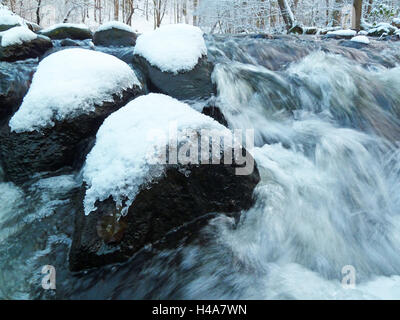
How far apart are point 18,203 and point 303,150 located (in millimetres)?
2706

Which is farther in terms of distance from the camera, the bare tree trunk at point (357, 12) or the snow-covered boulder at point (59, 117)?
the bare tree trunk at point (357, 12)

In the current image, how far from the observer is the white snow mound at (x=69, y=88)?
242 centimetres

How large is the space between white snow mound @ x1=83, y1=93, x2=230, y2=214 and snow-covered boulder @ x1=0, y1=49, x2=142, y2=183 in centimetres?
43

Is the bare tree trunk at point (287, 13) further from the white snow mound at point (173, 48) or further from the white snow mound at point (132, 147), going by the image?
the white snow mound at point (132, 147)

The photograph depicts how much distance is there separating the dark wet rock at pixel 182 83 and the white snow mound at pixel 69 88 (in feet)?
1.48

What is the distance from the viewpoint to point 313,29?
29.5ft

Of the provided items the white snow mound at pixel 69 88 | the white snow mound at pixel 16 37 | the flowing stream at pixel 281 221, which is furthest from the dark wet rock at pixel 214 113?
the white snow mound at pixel 16 37

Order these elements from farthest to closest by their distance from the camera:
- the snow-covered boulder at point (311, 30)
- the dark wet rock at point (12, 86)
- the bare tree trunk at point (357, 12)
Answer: the bare tree trunk at point (357, 12)
the snow-covered boulder at point (311, 30)
the dark wet rock at point (12, 86)

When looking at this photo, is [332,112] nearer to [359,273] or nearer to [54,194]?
[359,273]

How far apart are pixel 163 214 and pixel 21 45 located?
392 cm

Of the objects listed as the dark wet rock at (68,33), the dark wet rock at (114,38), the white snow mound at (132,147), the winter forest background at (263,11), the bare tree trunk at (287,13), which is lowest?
the white snow mound at (132,147)

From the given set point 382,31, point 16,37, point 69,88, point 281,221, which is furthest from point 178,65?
point 382,31

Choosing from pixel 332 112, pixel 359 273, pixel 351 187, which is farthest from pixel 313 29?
pixel 359 273

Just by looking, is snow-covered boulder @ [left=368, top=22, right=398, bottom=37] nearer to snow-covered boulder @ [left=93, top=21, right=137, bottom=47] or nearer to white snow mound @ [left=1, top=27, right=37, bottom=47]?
snow-covered boulder @ [left=93, top=21, right=137, bottom=47]
